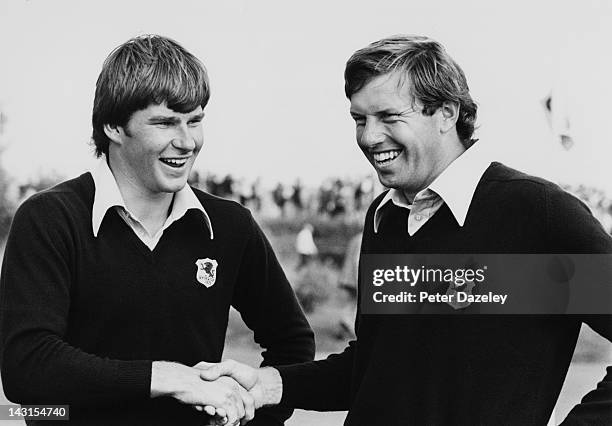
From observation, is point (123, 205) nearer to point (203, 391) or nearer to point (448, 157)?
point (203, 391)

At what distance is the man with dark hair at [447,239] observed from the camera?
1.24m

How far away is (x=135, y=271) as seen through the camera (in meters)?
1.41

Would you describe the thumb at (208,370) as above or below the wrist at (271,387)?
above

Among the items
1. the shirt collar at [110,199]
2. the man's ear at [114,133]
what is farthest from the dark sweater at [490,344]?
the man's ear at [114,133]

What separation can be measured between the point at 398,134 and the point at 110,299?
0.51 metres

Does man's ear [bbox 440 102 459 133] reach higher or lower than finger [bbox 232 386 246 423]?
higher

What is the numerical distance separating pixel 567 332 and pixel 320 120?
95 cm

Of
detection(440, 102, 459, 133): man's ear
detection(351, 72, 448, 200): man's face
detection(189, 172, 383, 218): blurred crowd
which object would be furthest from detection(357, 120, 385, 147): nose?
detection(189, 172, 383, 218): blurred crowd

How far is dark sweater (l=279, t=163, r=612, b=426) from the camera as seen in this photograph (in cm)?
122

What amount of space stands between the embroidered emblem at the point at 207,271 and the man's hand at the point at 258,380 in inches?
5.5

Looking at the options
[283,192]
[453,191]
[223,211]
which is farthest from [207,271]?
[283,192]

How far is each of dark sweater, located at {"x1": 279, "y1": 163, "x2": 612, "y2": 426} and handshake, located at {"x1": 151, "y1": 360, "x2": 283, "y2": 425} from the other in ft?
0.71

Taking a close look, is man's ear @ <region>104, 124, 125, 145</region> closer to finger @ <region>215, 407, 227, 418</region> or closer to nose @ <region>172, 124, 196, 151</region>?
nose @ <region>172, 124, 196, 151</region>

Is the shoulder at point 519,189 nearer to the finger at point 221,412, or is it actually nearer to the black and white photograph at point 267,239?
the black and white photograph at point 267,239
